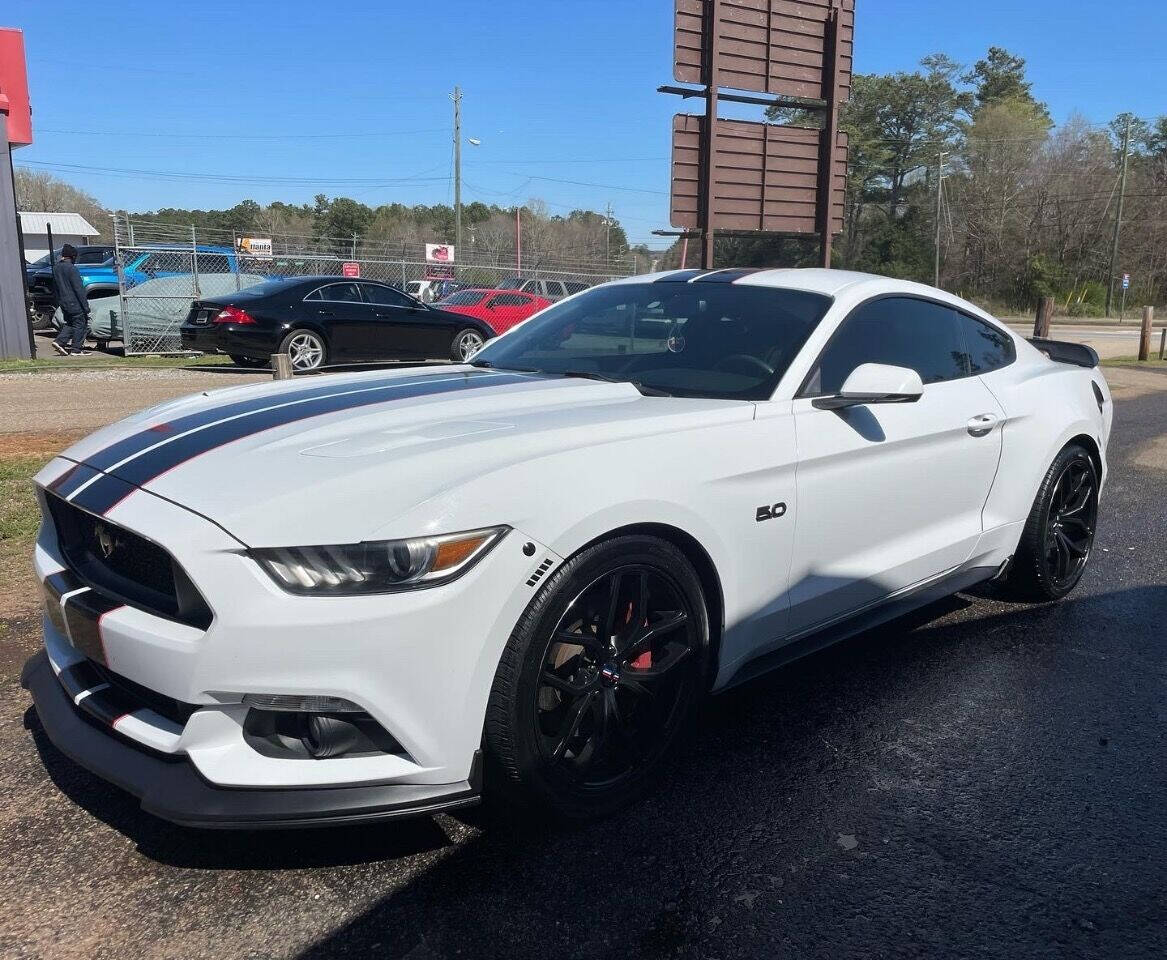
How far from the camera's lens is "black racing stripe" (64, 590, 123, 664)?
243 cm

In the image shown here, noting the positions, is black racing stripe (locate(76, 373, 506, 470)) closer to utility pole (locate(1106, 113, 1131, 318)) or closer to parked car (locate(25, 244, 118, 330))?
parked car (locate(25, 244, 118, 330))

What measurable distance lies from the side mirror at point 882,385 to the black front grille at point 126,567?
206 centimetres

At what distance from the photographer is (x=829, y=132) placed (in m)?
9.55

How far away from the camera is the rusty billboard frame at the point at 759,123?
8648 millimetres

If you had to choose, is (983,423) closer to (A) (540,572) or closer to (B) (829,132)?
(A) (540,572)

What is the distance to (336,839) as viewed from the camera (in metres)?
2.64

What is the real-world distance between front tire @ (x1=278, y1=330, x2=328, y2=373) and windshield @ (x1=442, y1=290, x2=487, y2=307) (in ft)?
17.9

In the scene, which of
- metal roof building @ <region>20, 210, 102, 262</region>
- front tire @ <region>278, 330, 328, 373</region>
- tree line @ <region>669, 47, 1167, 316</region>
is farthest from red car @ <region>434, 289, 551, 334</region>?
tree line @ <region>669, 47, 1167, 316</region>

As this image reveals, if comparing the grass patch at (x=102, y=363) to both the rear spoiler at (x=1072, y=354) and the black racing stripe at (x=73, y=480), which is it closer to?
the rear spoiler at (x=1072, y=354)

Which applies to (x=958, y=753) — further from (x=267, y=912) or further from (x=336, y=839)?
(x=267, y=912)

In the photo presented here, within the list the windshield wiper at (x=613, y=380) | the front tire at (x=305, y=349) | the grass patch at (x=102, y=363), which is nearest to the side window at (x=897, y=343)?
the windshield wiper at (x=613, y=380)

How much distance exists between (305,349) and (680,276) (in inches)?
411

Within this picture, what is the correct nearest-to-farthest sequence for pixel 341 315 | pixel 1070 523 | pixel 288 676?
pixel 288 676
pixel 1070 523
pixel 341 315

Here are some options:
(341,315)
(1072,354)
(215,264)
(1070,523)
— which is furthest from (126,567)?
(215,264)
